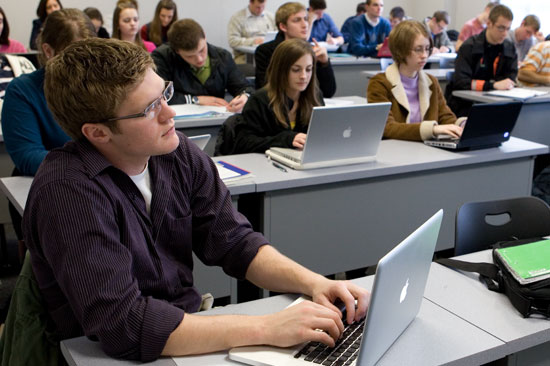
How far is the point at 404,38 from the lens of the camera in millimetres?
3242

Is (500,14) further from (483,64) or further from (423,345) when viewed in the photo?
(423,345)

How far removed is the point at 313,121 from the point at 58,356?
1.32 meters

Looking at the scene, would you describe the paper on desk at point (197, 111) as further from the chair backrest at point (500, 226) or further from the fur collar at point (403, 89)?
the chair backrest at point (500, 226)

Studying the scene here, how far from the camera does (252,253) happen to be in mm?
1525

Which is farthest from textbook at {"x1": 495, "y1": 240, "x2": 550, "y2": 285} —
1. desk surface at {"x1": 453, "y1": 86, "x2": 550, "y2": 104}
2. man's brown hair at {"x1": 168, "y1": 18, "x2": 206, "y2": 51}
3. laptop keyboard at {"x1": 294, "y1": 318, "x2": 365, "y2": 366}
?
desk surface at {"x1": 453, "y1": 86, "x2": 550, "y2": 104}

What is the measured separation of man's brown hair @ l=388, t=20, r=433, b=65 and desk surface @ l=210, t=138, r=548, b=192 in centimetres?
48

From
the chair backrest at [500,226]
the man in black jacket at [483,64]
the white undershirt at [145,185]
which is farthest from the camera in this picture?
the man in black jacket at [483,64]

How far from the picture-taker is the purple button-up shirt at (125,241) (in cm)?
117

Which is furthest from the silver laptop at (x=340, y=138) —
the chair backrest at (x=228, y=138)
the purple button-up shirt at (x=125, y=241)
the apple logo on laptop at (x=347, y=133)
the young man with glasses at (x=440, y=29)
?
the young man with glasses at (x=440, y=29)

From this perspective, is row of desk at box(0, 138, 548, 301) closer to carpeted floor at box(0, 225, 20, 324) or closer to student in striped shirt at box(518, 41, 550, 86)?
carpeted floor at box(0, 225, 20, 324)

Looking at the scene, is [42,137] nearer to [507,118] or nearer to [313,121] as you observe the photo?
[313,121]

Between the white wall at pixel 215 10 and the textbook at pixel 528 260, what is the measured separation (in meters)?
7.42

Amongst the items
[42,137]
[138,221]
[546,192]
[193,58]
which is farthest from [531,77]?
[138,221]

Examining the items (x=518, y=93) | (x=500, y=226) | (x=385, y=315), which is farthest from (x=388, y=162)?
(x=518, y=93)
